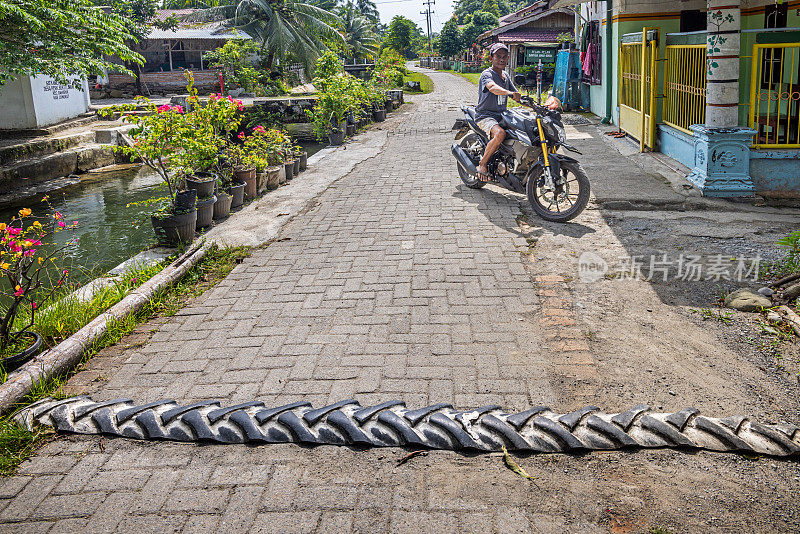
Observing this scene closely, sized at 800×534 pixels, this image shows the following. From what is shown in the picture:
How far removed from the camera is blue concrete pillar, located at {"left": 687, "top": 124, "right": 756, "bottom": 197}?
7.33 meters

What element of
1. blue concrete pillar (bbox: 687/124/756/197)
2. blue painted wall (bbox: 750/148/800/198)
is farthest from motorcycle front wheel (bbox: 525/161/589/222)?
blue painted wall (bbox: 750/148/800/198)

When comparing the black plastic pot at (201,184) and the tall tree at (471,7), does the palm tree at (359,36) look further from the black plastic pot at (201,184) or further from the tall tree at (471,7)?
the black plastic pot at (201,184)

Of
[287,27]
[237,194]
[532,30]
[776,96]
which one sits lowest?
[237,194]

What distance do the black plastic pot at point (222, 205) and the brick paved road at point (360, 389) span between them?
5.01ft

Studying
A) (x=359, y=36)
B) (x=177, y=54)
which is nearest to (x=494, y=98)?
(x=177, y=54)

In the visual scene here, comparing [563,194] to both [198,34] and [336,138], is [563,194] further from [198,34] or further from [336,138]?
[198,34]

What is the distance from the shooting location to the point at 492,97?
7.69 m

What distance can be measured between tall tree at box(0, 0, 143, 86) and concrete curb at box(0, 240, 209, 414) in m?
6.96

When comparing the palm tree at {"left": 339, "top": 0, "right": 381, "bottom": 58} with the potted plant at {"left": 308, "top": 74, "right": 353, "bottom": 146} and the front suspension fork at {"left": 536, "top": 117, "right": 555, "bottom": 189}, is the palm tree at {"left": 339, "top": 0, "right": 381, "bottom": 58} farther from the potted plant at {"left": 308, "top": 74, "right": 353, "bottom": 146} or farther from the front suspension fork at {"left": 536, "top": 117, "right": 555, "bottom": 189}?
the front suspension fork at {"left": 536, "top": 117, "right": 555, "bottom": 189}

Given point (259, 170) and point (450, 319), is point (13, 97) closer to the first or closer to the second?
point (259, 170)

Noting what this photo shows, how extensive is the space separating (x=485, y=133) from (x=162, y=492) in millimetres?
6265

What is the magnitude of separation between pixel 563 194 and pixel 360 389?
13.4 feet

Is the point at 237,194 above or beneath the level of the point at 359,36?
beneath

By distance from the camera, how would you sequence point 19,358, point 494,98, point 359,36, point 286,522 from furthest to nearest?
point 359,36 < point 494,98 < point 19,358 < point 286,522
